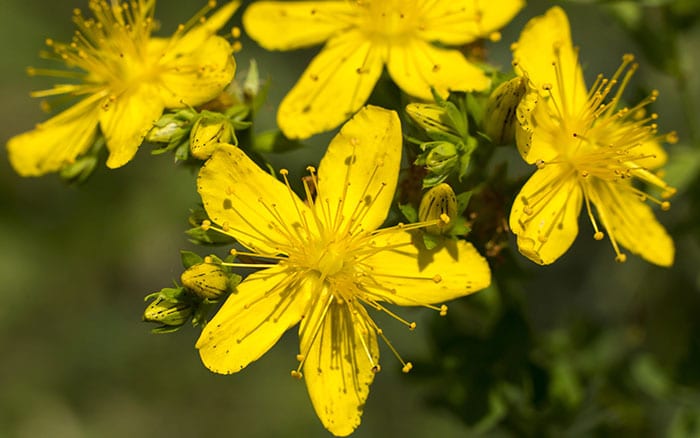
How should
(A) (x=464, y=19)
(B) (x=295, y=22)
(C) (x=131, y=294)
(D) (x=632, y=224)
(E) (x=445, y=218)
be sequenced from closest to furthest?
1. (E) (x=445, y=218)
2. (D) (x=632, y=224)
3. (A) (x=464, y=19)
4. (B) (x=295, y=22)
5. (C) (x=131, y=294)

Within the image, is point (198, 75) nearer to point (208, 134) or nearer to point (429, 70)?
point (208, 134)

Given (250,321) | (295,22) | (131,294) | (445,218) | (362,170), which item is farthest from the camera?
(131,294)

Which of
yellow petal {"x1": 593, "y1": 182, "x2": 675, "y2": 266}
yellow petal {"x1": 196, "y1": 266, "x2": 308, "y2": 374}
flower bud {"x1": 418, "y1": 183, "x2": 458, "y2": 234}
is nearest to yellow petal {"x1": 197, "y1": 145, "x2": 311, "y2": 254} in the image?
yellow petal {"x1": 196, "y1": 266, "x2": 308, "y2": 374}

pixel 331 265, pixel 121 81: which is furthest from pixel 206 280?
pixel 121 81

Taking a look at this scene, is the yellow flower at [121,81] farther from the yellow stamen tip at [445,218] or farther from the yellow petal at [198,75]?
the yellow stamen tip at [445,218]

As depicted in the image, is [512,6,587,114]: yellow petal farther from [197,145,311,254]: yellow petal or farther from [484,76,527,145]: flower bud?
[197,145,311,254]: yellow petal
